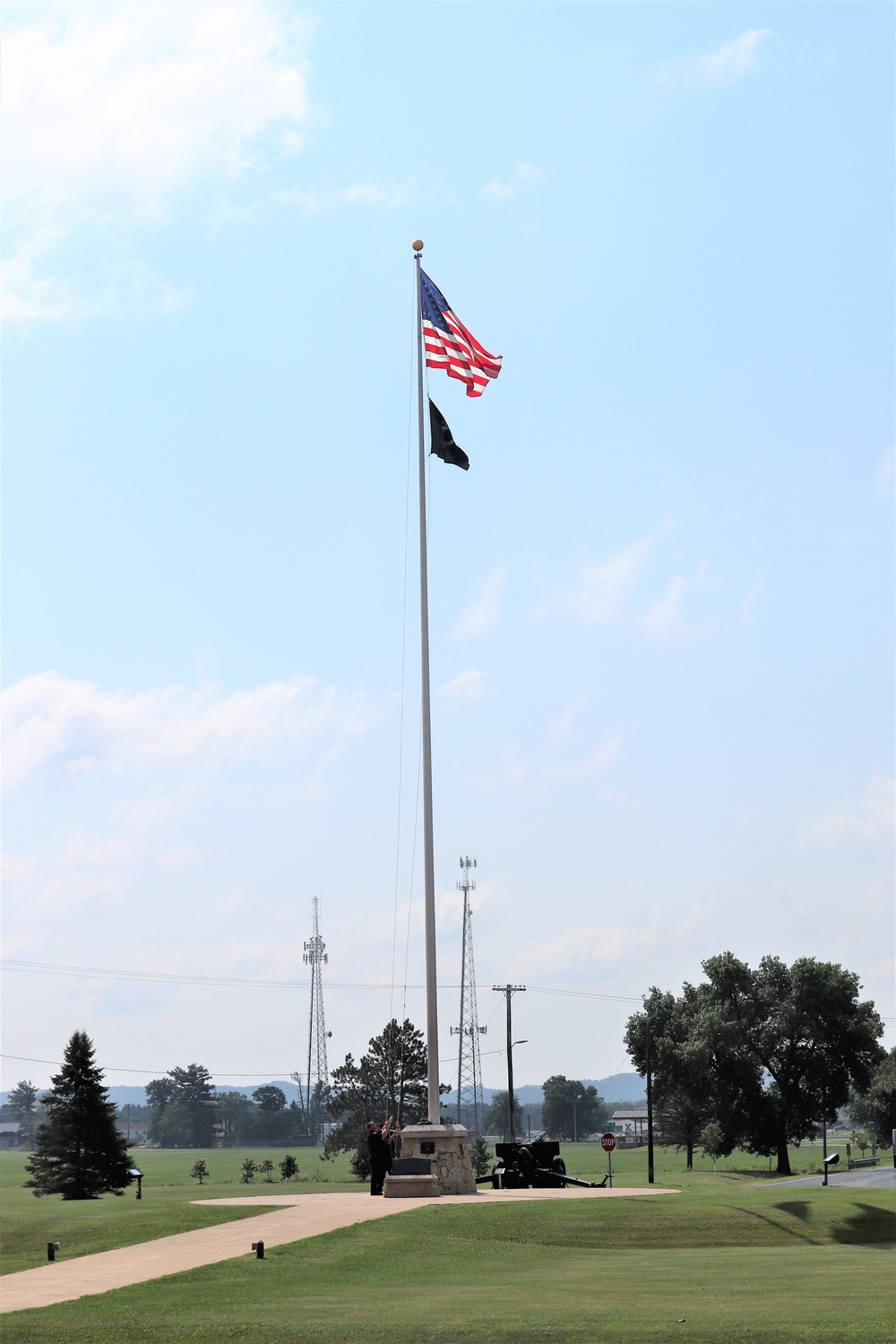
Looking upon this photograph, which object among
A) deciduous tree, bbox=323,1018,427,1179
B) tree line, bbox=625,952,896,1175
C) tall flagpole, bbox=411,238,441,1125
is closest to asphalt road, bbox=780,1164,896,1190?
tree line, bbox=625,952,896,1175

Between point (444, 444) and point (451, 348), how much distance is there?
2.37m

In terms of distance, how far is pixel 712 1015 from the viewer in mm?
70062

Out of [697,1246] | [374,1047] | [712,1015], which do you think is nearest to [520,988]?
[712,1015]

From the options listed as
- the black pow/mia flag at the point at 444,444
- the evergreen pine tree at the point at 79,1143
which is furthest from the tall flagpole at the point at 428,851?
the evergreen pine tree at the point at 79,1143

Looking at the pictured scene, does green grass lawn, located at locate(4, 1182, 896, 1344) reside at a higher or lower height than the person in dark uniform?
lower

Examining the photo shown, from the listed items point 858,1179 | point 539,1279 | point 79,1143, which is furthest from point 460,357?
point 858,1179

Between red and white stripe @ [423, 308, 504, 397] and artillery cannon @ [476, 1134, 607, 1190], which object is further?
A: red and white stripe @ [423, 308, 504, 397]

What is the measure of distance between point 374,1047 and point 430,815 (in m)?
57.8

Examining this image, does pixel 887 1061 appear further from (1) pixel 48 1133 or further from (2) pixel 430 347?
(2) pixel 430 347

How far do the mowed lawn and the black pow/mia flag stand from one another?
1677 cm

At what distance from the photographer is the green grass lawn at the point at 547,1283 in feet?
39.8

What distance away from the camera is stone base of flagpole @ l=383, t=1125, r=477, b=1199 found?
2653 centimetres

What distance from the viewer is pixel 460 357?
3241 cm

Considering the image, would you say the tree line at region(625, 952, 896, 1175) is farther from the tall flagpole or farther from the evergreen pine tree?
the tall flagpole
